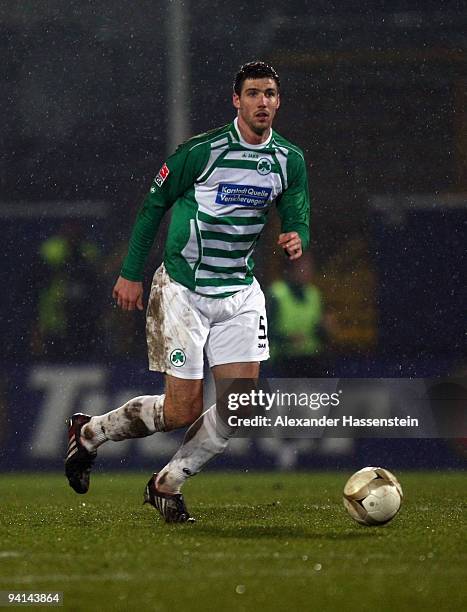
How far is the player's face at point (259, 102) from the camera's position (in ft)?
22.6

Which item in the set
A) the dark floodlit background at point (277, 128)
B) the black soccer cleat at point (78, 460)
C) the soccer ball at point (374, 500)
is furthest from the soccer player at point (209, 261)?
the dark floodlit background at point (277, 128)

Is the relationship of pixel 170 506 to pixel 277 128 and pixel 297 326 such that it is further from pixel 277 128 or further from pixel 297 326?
pixel 277 128

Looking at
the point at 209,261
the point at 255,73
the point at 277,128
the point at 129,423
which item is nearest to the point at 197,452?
the point at 129,423

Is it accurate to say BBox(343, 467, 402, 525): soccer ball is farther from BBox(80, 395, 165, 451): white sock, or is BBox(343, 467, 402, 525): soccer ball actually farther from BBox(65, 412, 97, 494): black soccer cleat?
BBox(65, 412, 97, 494): black soccer cleat

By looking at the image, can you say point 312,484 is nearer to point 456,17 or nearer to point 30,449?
point 30,449

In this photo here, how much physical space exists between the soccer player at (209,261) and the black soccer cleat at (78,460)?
0.41 metres

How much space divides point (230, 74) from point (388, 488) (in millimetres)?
8644

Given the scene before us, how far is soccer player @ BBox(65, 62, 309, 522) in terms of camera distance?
697 centimetres

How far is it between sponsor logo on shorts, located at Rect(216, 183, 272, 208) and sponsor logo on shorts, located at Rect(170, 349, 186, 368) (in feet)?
2.44

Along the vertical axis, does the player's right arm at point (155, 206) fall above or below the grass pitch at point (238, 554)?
above

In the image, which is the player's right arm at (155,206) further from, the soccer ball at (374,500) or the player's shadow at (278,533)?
the soccer ball at (374,500)

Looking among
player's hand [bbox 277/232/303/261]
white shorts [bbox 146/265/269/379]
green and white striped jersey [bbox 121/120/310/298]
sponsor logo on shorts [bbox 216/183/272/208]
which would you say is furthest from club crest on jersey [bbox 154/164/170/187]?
player's hand [bbox 277/232/303/261]

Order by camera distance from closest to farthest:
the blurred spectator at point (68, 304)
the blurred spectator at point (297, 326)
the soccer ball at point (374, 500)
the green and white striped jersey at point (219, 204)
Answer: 1. the soccer ball at point (374, 500)
2. the green and white striped jersey at point (219, 204)
3. the blurred spectator at point (297, 326)
4. the blurred spectator at point (68, 304)

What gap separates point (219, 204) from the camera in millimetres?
7008
